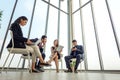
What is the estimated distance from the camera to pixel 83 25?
7309 millimetres

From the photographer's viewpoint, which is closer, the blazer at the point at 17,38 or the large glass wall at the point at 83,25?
the blazer at the point at 17,38

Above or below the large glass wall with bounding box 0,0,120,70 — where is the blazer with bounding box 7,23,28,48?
below

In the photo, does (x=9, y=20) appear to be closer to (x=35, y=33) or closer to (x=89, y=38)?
(x=35, y=33)

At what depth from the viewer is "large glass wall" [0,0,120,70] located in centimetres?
543

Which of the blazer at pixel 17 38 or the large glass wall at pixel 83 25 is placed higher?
the large glass wall at pixel 83 25

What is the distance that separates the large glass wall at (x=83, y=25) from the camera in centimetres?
543

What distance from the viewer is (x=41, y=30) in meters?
7.07

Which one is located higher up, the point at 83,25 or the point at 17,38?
the point at 83,25

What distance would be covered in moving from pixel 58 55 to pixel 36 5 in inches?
109

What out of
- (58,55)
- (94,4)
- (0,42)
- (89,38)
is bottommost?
(58,55)

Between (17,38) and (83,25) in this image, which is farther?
(83,25)

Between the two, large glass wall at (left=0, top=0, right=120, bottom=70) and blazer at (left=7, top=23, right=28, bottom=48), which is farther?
large glass wall at (left=0, top=0, right=120, bottom=70)

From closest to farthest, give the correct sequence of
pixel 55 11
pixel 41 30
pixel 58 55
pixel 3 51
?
pixel 58 55 < pixel 3 51 < pixel 41 30 < pixel 55 11

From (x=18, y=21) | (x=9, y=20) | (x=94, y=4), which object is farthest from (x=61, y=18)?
(x=18, y=21)
